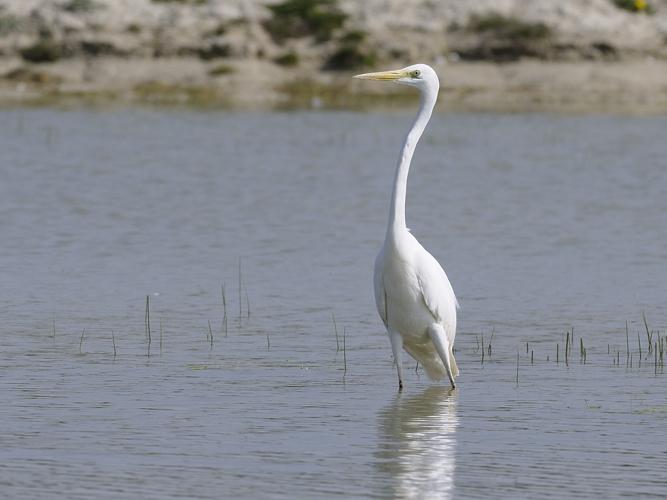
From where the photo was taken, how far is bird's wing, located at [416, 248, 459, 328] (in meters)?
7.90

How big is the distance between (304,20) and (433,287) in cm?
2483

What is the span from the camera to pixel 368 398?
26.0 feet

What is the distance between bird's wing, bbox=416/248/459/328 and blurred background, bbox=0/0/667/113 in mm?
20253

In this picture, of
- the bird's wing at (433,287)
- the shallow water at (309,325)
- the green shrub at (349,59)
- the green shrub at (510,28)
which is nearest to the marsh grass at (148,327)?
the shallow water at (309,325)

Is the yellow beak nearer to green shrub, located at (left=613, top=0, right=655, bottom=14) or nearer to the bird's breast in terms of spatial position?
the bird's breast

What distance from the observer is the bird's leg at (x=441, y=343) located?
26.2 feet

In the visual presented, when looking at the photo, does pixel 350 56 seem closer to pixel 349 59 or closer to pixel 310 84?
pixel 349 59

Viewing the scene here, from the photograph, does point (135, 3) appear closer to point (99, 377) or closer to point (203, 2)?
point (203, 2)

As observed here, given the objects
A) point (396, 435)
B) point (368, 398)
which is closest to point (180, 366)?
point (368, 398)

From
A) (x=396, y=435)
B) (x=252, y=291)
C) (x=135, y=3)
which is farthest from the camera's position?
(x=135, y=3)

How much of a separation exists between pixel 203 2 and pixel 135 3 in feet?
5.34

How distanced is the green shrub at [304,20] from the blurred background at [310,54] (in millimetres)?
34

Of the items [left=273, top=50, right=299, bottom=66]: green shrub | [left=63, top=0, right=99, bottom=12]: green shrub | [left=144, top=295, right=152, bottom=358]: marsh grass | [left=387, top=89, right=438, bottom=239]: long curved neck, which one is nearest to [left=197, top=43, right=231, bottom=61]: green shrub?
[left=273, top=50, right=299, bottom=66]: green shrub

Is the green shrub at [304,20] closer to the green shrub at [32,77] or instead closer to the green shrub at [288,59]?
the green shrub at [288,59]
